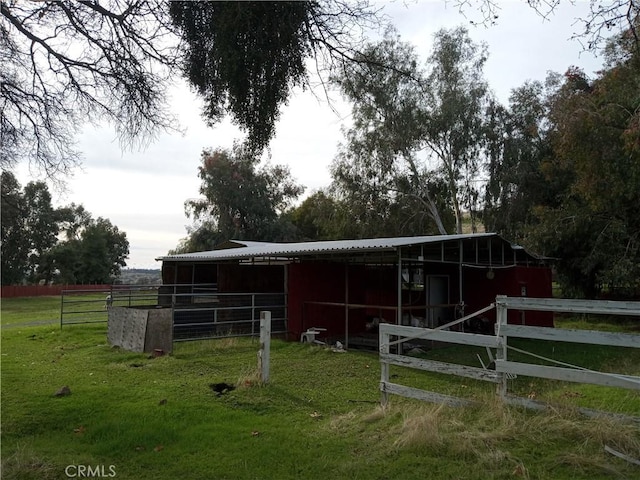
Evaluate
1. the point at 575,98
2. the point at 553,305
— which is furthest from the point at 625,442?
the point at 575,98

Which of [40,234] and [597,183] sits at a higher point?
[40,234]

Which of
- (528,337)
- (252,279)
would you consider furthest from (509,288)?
(528,337)

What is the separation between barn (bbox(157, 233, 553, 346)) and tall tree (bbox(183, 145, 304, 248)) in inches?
858

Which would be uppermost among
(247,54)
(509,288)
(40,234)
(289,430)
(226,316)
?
(40,234)

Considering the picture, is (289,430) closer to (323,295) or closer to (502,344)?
(502,344)

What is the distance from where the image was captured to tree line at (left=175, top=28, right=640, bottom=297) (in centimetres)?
1628

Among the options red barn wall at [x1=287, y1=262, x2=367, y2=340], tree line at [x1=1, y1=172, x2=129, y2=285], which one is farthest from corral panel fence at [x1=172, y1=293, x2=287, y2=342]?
tree line at [x1=1, y1=172, x2=129, y2=285]

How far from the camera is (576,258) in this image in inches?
817

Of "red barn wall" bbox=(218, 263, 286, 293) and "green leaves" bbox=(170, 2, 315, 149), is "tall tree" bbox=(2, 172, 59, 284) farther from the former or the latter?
"green leaves" bbox=(170, 2, 315, 149)

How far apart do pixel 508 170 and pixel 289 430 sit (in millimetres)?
23751

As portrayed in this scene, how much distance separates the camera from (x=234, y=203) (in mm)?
39906

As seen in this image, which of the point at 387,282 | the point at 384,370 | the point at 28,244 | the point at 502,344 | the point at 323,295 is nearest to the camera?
the point at 502,344

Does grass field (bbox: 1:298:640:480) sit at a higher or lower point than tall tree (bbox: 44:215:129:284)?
lower

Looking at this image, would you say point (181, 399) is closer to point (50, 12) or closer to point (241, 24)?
point (241, 24)
